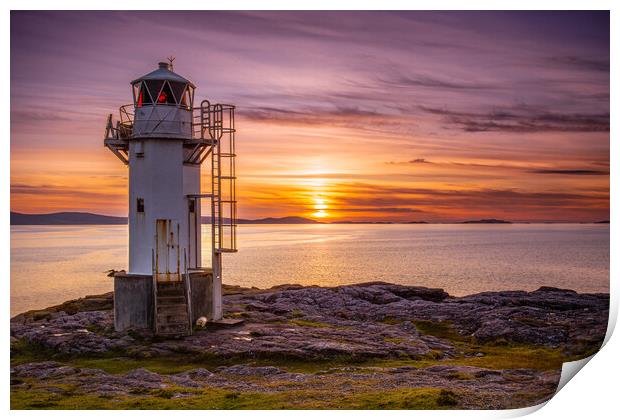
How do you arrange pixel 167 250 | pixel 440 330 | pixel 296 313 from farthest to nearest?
pixel 296 313
pixel 440 330
pixel 167 250

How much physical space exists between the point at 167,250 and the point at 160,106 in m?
6.17

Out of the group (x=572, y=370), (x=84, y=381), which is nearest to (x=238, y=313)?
(x=84, y=381)

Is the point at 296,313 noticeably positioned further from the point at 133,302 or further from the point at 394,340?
the point at 133,302

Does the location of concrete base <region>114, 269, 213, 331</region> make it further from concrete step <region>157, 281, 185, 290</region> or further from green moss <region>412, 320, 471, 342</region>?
green moss <region>412, 320, 471, 342</region>

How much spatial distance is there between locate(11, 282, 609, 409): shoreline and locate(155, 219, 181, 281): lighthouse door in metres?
2.72

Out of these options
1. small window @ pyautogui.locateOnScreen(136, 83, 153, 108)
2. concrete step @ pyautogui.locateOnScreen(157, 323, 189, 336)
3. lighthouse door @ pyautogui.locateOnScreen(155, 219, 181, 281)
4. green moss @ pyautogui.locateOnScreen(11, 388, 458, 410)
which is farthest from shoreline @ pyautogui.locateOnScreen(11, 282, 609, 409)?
small window @ pyautogui.locateOnScreen(136, 83, 153, 108)

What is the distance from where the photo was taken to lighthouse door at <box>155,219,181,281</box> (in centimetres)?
2831

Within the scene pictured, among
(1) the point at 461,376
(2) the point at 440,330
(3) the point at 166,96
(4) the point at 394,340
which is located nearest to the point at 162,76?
(3) the point at 166,96

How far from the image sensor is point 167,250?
28453 millimetres

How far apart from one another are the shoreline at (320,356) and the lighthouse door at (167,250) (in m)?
2.72

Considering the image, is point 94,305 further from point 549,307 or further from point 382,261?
point 382,261

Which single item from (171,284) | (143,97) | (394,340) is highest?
(143,97)

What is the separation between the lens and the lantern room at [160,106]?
1114 inches

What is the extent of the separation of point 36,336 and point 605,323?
977 inches
